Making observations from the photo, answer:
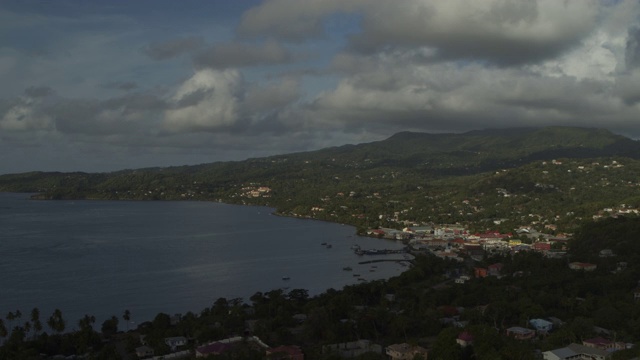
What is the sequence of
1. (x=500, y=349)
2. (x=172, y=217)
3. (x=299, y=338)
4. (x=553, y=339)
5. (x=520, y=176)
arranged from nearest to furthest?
1. (x=500, y=349)
2. (x=553, y=339)
3. (x=299, y=338)
4. (x=172, y=217)
5. (x=520, y=176)

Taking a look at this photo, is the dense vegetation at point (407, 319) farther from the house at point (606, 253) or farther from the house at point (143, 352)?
the house at point (606, 253)

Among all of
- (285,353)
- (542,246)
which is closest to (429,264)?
(542,246)

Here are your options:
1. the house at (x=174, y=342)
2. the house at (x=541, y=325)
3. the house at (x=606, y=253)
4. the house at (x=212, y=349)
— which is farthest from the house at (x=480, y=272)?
the house at (x=174, y=342)

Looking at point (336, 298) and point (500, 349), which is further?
point (336, 298)

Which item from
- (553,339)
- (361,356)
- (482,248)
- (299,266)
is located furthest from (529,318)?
(482,248)

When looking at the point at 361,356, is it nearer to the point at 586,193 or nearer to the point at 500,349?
the point at 500,349

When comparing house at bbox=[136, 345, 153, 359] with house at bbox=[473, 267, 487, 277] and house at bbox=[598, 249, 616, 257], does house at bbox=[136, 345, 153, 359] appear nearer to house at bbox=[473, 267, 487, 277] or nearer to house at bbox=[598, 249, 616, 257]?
house at bbox=[473, 267, 487, 277]
